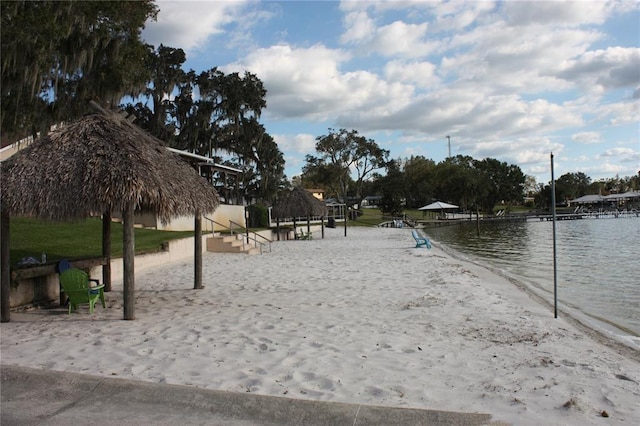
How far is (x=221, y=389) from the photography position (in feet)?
14.9

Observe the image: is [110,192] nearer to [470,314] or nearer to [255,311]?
[255,311]

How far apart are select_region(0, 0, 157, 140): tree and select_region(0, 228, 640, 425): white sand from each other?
7158 mm

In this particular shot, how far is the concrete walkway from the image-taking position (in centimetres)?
371

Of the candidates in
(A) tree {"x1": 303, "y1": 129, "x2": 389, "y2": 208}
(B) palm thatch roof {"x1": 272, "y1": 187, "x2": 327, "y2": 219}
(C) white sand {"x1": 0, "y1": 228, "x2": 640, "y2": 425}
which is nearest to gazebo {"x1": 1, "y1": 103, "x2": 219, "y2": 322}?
(C) white sand {"x1": 0, "y1": 228, "x2": 640, "y2": 425}

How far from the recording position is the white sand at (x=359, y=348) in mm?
4465

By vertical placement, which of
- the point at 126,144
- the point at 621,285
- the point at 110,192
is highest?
the point at 126,144

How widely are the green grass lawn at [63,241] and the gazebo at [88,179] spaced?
3720 millimetres

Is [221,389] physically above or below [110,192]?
below

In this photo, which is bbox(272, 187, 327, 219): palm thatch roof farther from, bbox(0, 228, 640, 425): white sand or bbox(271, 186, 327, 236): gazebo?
bbox(0, 228, 640, 425): white sand

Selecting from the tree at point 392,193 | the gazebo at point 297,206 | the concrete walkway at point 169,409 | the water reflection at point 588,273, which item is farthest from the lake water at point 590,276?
the tree at point 392,193

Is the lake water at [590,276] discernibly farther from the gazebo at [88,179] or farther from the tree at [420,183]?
the tree at [420,183]

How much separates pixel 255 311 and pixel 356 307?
177 cm

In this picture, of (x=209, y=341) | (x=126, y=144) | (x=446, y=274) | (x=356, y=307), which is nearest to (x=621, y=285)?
(x=446, y=274)

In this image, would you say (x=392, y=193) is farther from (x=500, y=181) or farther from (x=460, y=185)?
(x=500, y=181)
